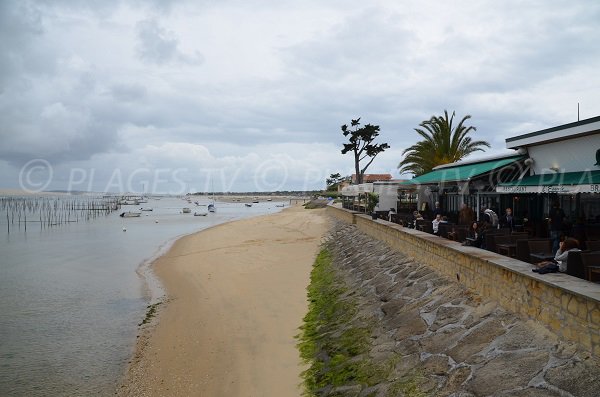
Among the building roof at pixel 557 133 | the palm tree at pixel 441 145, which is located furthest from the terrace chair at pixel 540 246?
the palm tree at pixel 441 145

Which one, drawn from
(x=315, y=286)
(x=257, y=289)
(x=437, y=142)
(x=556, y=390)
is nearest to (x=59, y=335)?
(x=257, y=289)

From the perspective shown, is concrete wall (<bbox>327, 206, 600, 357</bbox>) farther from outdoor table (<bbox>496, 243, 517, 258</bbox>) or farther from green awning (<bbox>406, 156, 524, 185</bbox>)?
green awning (<bbox>406, 156, 524, 185</bbox>)

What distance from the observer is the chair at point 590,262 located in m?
5.91

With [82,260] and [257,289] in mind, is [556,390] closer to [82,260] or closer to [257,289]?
[257,289]

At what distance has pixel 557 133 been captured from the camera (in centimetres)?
1176

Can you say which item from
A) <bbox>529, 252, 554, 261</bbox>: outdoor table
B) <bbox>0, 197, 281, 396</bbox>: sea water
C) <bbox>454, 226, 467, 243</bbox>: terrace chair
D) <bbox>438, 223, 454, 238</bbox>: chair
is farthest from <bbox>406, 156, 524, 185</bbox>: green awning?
<bbox>0, 197, 281, 396</bbox>: sea water

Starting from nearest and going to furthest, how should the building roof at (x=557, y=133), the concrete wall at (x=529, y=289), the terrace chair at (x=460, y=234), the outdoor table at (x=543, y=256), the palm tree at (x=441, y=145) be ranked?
the concrete wall at (x=529, y=289) < the outdoor table at (x=543, y=256) < the building roof at (x=557, y=133) < the terrace chair at (x=460, y=234) < the palm tree at (x=441, y=145)

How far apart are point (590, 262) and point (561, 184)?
442cm

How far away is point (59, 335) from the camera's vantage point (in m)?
12.3

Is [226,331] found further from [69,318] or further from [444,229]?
[444,229]

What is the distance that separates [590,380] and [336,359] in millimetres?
4506

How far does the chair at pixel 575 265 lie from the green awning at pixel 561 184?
11.7 ft

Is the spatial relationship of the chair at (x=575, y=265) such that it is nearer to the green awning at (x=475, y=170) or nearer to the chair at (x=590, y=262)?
the chair at (x=590, y=262)

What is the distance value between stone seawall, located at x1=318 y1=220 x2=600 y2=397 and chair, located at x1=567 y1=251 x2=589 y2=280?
1057 millimetres
